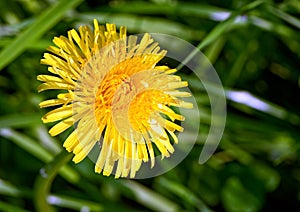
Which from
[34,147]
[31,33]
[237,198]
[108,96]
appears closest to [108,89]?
[108,96]

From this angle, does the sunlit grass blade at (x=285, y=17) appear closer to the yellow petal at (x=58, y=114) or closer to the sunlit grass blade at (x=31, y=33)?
the sunlit grass blade at (x=31, y=33)

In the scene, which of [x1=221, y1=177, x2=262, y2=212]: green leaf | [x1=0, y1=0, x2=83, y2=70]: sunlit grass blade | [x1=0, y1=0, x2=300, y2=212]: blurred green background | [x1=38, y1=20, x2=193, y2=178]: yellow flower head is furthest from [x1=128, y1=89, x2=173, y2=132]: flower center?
[x1=221, y1=177, x2=262, y2=212]: green leaf

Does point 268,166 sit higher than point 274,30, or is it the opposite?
point 274,30

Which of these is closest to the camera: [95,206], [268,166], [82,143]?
[82,143]

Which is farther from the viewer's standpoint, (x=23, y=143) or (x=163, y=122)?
(x=23, y=143)

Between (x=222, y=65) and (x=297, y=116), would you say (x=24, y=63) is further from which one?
(x=297, y=116)

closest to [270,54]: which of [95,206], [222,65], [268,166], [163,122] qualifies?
[222,65]

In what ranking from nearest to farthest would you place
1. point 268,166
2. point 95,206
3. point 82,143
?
point 82,143, point 95,206, point 268,166
